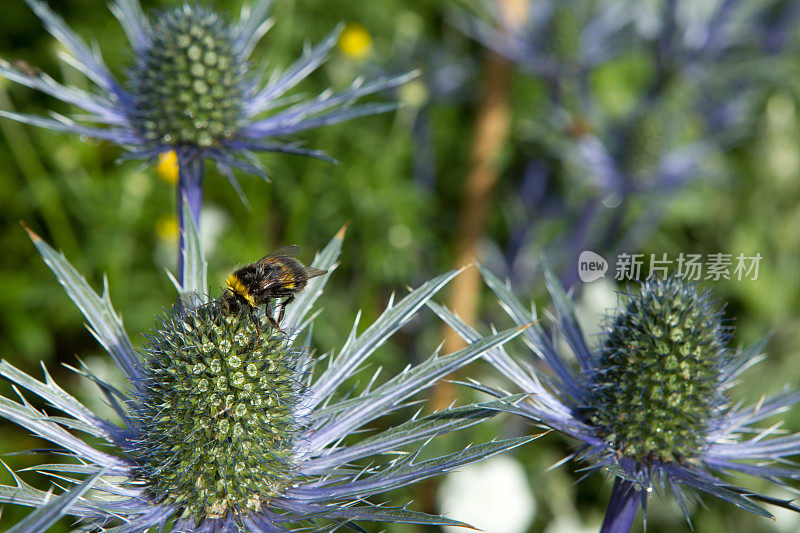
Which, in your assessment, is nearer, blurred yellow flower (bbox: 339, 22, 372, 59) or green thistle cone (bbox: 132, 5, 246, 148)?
green thistle cone (bbox: 132, 5, 246, 148)

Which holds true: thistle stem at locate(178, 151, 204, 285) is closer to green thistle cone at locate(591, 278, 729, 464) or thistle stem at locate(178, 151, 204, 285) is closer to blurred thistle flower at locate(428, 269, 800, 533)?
blurred thistle flower at locate(428, 269, 800, 533)

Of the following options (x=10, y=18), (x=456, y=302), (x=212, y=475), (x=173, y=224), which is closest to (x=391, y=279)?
(x=456, y=302)

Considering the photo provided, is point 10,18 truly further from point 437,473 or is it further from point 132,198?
point 437,473

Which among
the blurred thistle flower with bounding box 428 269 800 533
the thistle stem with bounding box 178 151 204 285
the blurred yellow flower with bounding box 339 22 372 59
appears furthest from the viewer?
the blurred yellow flower with bounding box 339 22 372 59

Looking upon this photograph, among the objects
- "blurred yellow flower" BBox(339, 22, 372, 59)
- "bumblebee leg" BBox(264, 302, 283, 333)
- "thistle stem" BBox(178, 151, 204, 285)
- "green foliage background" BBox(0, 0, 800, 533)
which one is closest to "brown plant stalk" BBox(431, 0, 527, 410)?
"green foliage background" BBox(0, 0, 800, 533)

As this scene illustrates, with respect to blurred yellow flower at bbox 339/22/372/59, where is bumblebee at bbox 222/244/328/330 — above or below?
below

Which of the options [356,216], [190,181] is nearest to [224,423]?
[190,181]
